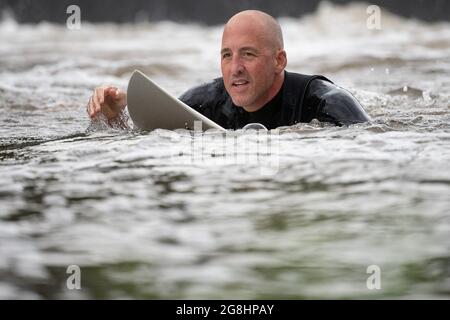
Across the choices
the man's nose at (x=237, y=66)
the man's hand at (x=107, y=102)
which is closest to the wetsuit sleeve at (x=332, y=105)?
the man's nose at (x=237, y=66)

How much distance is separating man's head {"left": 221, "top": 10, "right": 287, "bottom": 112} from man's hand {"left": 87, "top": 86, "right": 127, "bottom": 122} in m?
0.54

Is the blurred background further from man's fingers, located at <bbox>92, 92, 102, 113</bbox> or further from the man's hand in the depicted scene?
man's fingers, located at <bbox>92, 92, 102, 113</bbox>

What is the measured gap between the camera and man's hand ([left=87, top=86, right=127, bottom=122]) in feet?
12.5

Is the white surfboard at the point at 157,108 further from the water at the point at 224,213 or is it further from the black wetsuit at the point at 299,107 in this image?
the black wetsuit at the point at 299,107

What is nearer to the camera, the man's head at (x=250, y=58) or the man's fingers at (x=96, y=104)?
the man's fingers at (x=96, y=104)

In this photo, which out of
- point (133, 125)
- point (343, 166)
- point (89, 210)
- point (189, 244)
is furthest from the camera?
point (133, 125)

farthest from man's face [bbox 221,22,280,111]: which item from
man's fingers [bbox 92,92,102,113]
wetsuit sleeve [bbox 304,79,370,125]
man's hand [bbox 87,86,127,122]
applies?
man's fingers [bbox 92,92,102,113]

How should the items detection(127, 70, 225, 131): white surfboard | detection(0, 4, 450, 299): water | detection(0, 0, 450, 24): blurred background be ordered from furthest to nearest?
detection(0, 0, 450, 24): blurred background, detection(127, 70, 225, 131): white surfboard, detection(0, 4, 450, 299): water

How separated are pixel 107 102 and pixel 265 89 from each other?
2.60 feet

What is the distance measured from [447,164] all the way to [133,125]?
168 centimetres

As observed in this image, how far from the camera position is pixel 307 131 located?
3678mm

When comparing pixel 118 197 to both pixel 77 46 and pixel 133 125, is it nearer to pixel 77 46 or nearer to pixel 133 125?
pixel 133 125

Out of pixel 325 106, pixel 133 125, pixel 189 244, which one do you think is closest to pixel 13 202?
pixel 189 244

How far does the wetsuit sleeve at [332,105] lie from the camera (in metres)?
3.82
